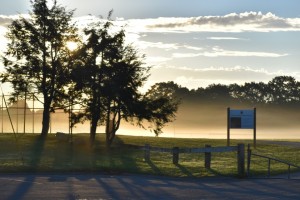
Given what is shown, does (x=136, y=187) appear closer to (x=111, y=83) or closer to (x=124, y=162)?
(x=124, y=162)

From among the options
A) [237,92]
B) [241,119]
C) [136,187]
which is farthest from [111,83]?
[237,92]

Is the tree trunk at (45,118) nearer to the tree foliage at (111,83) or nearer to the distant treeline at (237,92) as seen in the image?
the tree foliage at (111,83)

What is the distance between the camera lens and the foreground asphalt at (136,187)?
17609 mm

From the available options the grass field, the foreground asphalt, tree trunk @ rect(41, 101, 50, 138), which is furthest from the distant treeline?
the foreground asphalt

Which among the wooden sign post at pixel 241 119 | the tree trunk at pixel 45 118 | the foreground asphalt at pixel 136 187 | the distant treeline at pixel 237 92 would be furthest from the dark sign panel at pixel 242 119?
the distant treeline at pixel 237 92

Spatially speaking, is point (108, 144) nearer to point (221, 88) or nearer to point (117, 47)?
point (117, 47)

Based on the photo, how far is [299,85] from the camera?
146 m

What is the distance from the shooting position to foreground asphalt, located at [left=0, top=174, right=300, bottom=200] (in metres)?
17.6

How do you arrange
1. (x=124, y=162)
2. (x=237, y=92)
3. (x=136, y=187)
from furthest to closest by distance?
(x=237, y=92)
(x=124, y=162)
(x=136, y=187)

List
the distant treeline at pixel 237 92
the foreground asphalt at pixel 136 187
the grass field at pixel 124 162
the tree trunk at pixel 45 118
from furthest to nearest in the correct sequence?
the distant treeline at pixel 237 92
the tree trunk at pixel 45 118
the grass field at pixel 124 162
the foreground asphalt at pixel 136 187

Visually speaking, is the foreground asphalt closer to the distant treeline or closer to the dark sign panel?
the dark sign panel

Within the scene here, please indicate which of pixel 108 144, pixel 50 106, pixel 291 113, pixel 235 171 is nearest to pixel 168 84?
pixel 291 113

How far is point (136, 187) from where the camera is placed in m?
19.6

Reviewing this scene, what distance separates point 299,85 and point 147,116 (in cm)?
10627
